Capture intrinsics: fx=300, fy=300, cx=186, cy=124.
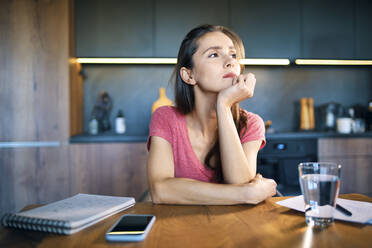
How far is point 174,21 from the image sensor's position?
2.71m

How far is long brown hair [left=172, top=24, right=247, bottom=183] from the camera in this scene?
1.32m

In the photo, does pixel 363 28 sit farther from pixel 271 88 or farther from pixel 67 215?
pixel 67 215

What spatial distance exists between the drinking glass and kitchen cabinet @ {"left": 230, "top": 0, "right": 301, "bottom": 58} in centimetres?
225

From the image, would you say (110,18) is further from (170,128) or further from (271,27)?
(170,128)

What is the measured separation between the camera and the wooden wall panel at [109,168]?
7.97ft

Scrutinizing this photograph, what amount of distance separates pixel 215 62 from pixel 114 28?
172cm

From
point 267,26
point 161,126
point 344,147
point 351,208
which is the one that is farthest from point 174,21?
point 351,208

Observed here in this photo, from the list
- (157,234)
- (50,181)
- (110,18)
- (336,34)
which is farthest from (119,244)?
(336,34)

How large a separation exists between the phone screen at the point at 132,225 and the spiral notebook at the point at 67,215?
83 millimetres

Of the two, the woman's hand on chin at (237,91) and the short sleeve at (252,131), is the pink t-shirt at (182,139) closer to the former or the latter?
the short sleeve at (252,131)

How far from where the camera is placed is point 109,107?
295cm

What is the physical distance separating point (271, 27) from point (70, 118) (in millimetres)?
1953

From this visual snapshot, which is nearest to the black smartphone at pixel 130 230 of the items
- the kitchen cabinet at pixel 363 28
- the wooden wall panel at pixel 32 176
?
the wooden wall panel at pixel 32 176

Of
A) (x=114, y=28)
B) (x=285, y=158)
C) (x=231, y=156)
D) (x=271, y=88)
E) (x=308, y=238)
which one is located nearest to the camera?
(x=308, y=238)
